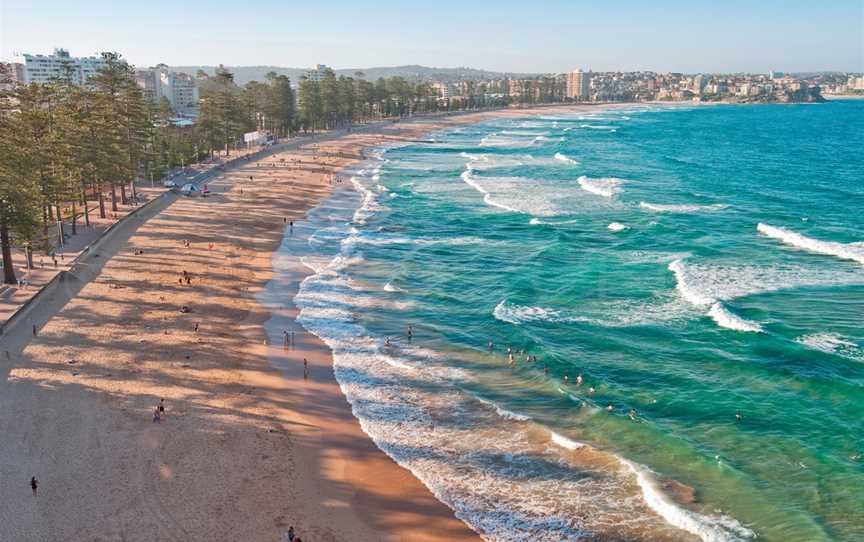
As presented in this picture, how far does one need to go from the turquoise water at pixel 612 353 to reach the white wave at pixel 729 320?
0.47 feet

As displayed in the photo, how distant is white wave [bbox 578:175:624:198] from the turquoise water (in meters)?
1.96

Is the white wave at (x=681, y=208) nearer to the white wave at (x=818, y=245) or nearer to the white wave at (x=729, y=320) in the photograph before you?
the white wave at (x=818, y=245)

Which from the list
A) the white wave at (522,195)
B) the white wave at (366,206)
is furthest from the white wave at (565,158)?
the white wave at (366,206)

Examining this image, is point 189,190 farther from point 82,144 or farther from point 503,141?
point 503,141

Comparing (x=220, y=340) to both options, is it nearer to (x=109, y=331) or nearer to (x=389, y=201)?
(x=109, y=331)

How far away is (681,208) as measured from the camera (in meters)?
54.4

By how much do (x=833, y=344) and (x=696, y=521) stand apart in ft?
46.2

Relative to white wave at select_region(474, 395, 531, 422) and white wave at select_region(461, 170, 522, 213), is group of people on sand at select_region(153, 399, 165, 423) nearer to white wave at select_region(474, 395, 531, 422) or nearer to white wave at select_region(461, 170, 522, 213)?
white wave at select_region(474, 395, 531, 422)

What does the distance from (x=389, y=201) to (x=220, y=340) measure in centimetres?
3299

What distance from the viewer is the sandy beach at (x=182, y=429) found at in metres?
17.6

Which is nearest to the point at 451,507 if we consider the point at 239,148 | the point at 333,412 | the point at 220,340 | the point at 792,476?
the point at 333,412

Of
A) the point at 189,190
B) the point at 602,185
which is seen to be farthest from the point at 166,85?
the point at 602,185

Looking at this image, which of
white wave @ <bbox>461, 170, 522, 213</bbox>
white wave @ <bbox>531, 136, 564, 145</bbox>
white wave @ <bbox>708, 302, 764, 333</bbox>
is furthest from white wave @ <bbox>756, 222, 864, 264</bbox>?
white wave @ <bbox>531, 136, 564, 145</bbox>

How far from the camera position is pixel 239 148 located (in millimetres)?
97062
